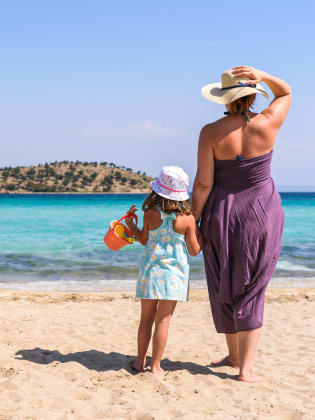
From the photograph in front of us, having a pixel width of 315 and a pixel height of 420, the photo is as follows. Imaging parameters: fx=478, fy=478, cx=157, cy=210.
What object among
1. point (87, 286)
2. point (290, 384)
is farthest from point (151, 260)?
point (87, 286)

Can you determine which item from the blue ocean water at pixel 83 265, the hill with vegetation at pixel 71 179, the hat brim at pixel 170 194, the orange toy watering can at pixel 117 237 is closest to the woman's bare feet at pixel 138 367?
the orange toy watering can at pixel 117 237

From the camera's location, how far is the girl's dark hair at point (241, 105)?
140 inches

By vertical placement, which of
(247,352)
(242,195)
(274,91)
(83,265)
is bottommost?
(83,265)

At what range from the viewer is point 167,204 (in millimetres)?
3668

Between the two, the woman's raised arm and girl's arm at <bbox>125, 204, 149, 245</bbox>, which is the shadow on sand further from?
the woman's raised arm

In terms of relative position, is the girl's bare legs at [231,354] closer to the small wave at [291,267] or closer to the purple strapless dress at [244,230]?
the purple strapless dress at [244,230]

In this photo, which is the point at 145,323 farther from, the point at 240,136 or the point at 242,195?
the point at 240,136

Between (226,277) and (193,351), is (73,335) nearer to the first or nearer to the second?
(193,351)

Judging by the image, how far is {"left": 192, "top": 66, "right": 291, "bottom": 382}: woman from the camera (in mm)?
3531

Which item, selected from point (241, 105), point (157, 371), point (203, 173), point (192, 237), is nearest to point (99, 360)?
point (157, 371)

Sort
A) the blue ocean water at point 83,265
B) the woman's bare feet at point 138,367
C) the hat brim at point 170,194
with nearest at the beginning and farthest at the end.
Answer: the hat brim at point 170,194, the woman's bare feet at point 138,367, the blue ocean water at point 83,265

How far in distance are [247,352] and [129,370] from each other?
107 centimetres

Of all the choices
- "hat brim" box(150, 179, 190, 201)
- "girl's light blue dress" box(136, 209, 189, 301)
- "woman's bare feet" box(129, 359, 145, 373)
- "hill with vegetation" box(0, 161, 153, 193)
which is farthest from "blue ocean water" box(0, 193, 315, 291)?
"hill with vegetation" box(0, 161, 153, 193)

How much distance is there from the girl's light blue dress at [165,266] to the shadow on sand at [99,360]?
0.82 meters
